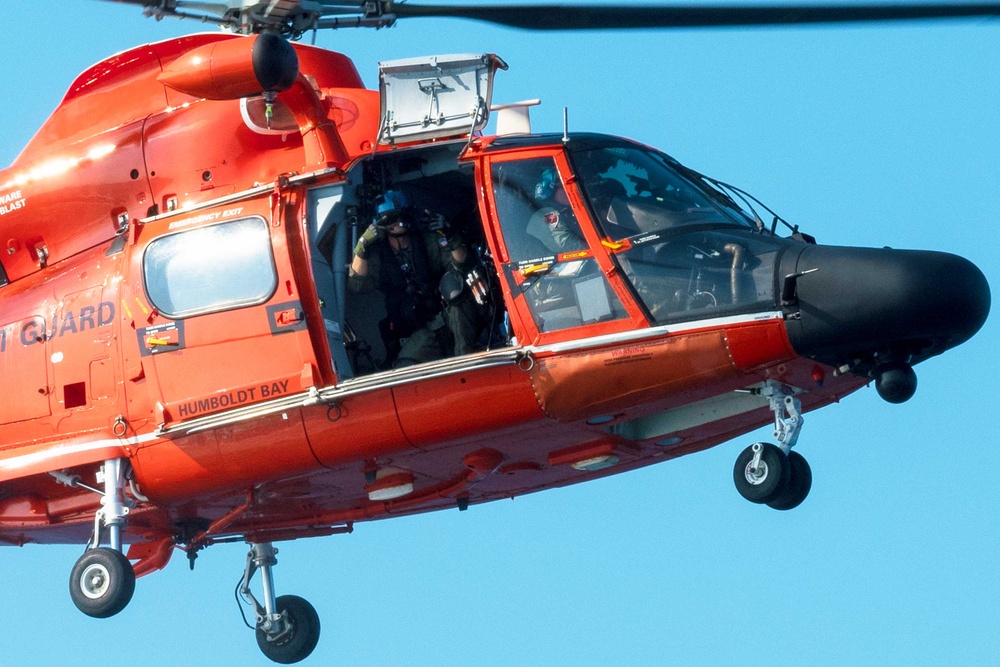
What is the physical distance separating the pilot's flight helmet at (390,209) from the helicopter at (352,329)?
0.80 ft

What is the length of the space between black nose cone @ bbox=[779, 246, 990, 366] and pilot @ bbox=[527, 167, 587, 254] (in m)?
1.50

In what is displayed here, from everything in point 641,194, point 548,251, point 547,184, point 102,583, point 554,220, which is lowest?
point 102,583

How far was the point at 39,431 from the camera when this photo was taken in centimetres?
1398

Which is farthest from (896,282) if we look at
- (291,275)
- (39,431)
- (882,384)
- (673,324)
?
(39,431)

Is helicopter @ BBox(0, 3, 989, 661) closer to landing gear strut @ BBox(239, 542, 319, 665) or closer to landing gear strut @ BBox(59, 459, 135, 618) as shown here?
landing gear strut @ BBox(59, 459, 135, 618)

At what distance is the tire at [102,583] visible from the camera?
13.3 metres

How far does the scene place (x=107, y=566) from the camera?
1330cm

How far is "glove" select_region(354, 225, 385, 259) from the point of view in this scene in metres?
13.3

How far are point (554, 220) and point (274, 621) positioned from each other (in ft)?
16.7

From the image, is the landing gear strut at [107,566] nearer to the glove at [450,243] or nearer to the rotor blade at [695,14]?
the glove at [450,243]

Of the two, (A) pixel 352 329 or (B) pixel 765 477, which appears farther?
(A) pixel 352 329

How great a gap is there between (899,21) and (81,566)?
7.09 m

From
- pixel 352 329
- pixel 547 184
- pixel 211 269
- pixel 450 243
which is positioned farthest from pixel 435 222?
pixel 211 269

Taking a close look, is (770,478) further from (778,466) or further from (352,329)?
(352,329)
